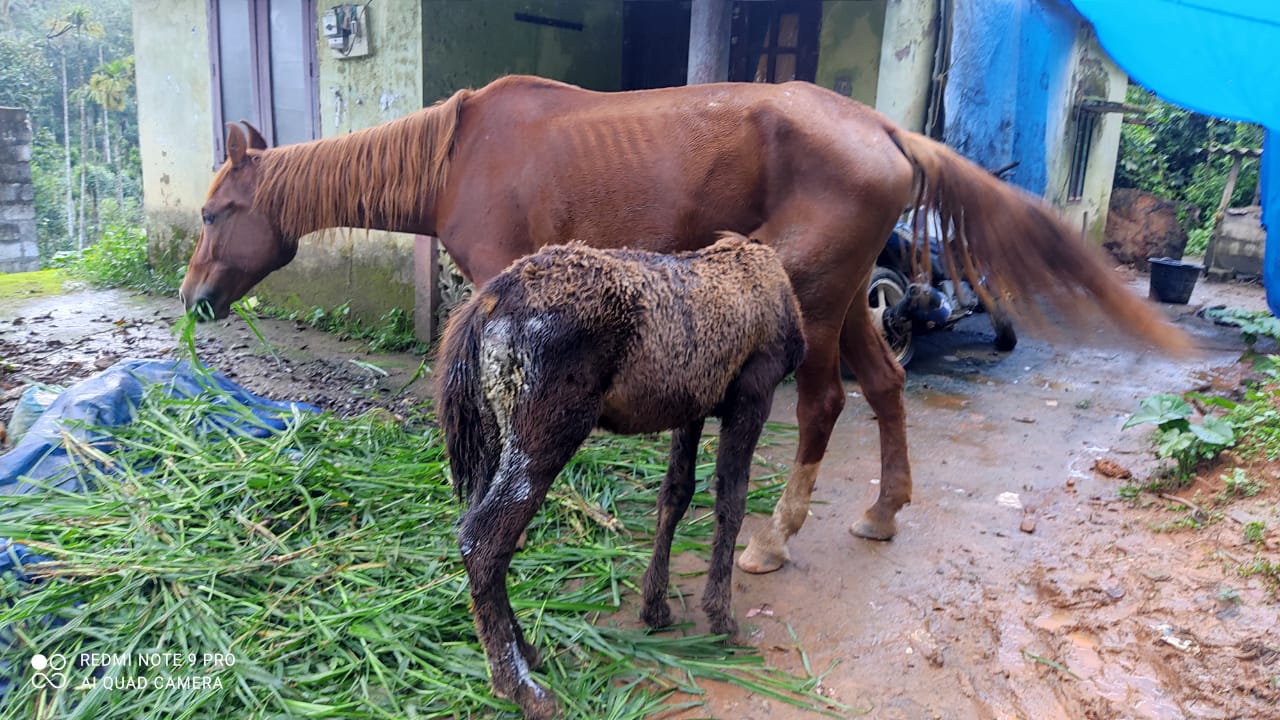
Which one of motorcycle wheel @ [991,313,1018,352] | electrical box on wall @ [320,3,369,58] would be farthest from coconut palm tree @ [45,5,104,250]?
motorcycle wheel @ [991,313,1018,352]

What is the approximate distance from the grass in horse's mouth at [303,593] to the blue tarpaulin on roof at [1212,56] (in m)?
4.95

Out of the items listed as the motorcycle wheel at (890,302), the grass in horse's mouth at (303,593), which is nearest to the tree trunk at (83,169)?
the grass in horse's mouth at (303,593)

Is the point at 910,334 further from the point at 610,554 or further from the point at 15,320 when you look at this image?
the point at 15,320

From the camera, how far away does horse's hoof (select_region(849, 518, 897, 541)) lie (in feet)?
12.0

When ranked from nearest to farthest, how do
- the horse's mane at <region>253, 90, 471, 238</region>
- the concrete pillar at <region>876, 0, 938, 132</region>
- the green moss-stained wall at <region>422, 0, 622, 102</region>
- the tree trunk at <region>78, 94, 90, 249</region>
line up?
1. the horse's mane at <region>253, 90, 471, 238</region>
2. the concrete pillar at <region>876, 0, 938, 132</region>
3. the green moss-stained wall at <region>422, 0, 622, 102</region>
4. the tree trunk at <region>78, 94, 90, 249</region>

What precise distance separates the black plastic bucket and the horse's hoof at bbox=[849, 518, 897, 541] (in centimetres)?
758

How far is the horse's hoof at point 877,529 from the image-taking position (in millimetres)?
3658

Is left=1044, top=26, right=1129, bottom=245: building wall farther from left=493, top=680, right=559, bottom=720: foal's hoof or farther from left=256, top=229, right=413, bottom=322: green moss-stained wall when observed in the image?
left=493, top=680, right=559, bottom=720: foal's hoof

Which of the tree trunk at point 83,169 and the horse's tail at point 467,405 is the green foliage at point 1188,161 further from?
the tree trunk at point 83,169

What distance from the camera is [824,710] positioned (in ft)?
8.29

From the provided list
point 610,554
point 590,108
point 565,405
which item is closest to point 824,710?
point 610,554

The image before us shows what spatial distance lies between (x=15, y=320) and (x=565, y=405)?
7438mm

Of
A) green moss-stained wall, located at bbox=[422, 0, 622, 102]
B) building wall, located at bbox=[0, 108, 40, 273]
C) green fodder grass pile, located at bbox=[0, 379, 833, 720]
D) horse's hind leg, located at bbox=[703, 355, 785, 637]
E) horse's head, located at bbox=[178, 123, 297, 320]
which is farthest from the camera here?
building wall, located at bbox=[0, 108, 40, 273]

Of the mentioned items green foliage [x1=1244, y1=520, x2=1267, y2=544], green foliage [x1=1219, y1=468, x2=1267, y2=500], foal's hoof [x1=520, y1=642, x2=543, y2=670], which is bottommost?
foal's hoof [x1=520, y1=642, x2=543, y2=670]
